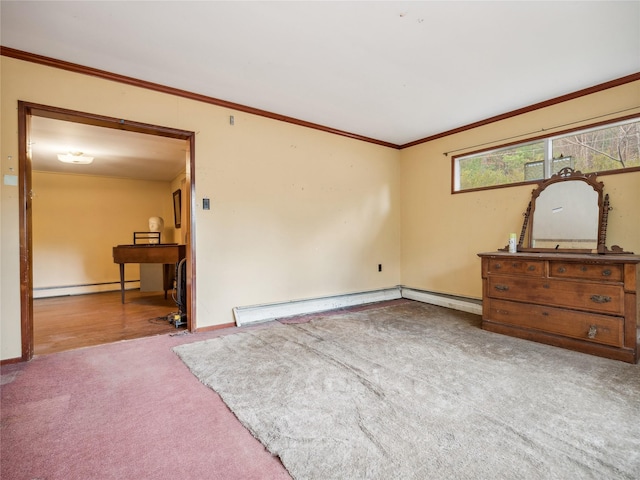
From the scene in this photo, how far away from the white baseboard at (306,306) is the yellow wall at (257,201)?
96 mm

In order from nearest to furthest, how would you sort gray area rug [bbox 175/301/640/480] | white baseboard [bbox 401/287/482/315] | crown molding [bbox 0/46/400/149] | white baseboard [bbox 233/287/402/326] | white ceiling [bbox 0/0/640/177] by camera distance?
gray area rug [bbox 175/301/640/480]
white ceiling [bbox 0/0/640/177]
crown molding [bbox 0/46/400/149]
white baseboard [bbox 233/287/402/326]
white baseboard [bbox 401/287/482/315]

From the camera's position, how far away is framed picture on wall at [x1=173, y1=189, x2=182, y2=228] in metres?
6.33

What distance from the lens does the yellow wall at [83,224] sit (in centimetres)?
580

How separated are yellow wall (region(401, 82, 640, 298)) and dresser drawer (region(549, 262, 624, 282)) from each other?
0.75 metres

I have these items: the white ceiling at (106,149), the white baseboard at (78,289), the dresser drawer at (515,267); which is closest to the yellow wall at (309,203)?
the white ceiling at (106,149)

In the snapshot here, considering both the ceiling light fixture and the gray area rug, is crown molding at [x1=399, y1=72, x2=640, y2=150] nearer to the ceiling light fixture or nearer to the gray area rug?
the gray area rug

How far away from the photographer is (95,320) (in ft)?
12.6

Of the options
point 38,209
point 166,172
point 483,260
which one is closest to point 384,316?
point 483,260

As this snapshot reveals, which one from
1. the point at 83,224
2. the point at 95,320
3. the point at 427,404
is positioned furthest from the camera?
the point at 83,224

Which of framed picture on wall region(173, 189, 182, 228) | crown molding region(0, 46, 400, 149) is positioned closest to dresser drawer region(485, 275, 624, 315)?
crown molding region(0, 46, 400, 149)

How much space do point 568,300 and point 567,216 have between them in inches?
42.5

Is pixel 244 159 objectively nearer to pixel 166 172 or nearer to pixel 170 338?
pixel 170 338

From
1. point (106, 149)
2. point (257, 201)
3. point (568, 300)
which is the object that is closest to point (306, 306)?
point (257, 201)

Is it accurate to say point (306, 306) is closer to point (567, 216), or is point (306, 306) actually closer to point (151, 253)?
point (151, 253)
